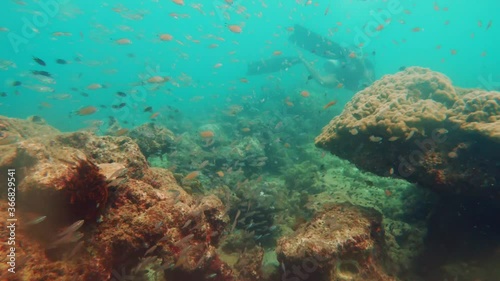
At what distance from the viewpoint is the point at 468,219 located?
21.1ft

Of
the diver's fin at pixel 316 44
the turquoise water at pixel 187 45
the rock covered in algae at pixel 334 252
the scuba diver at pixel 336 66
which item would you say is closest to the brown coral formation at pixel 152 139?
the rock covered in algae at pixel 334 252

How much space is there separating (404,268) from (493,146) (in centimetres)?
329

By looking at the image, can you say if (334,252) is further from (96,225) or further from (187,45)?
(187,45)

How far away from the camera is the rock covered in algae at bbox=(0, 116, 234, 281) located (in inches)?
146

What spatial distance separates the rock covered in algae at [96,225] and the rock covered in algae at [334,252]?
1410 mm

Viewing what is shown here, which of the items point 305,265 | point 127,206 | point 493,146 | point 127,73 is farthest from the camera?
point 127,73

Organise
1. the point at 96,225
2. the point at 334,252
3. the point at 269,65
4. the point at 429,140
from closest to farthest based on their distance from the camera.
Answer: the point at 96,225
the point at 334,252
the point at 429,140
the point at 269,65

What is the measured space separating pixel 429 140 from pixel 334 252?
373cm

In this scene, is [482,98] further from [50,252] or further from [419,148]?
[50,252]

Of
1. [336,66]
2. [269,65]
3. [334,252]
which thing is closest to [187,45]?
[269,65]

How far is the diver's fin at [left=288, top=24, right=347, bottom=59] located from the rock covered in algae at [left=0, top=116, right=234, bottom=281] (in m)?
22.7

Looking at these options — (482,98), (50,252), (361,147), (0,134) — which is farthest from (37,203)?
(482,98)

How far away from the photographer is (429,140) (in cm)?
655

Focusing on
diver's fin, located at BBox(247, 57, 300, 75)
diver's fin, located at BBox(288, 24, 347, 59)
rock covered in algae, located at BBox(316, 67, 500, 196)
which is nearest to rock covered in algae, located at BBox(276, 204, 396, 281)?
rock covered in algae, located at BBox(316, 67, 500, 196)
